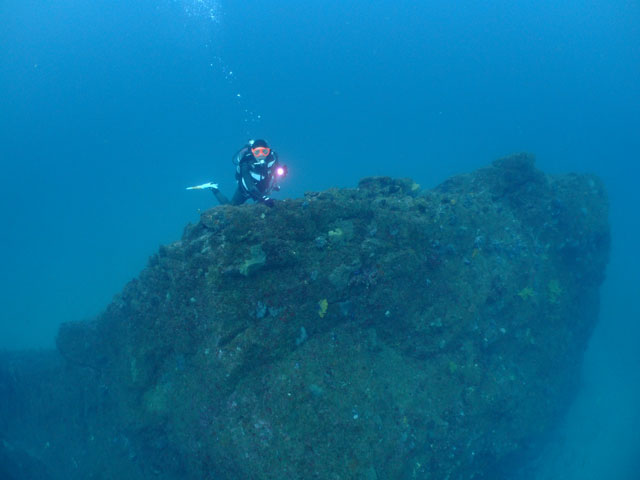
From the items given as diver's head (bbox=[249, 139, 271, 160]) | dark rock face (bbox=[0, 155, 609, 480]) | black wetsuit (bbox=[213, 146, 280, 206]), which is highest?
diver's head (bbox=[249, 139, 271, 160])

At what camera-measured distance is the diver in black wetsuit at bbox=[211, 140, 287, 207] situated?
362 inches

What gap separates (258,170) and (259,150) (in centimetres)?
54

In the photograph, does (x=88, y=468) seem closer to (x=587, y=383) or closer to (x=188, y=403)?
(x=188, y=403)

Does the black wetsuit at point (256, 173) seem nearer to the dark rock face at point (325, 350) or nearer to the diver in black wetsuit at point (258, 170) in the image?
the diver in black wetsuit at point (258, 170)

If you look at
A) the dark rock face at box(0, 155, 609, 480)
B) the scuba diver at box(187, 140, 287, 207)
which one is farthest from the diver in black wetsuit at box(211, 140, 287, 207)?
the dark rock face at box(0, 155, 609, 480)

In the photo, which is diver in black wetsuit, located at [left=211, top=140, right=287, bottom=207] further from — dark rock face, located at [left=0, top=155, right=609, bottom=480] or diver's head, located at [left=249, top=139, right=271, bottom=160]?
dark rock face, located at [left=0, top=155, right=609, bottom=480]

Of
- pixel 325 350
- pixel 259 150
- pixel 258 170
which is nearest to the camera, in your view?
pixel 325 350

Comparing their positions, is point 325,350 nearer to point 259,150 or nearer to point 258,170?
point 258,170

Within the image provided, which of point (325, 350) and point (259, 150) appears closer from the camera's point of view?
point (325, 350)

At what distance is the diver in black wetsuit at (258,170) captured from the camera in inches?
362

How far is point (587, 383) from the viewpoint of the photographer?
70.1ft

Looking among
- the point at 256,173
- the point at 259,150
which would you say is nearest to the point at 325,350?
the point at 256,173

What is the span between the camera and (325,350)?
7.52 meters

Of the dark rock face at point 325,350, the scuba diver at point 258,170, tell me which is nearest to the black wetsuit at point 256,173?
the scuba diver at point 258,170
